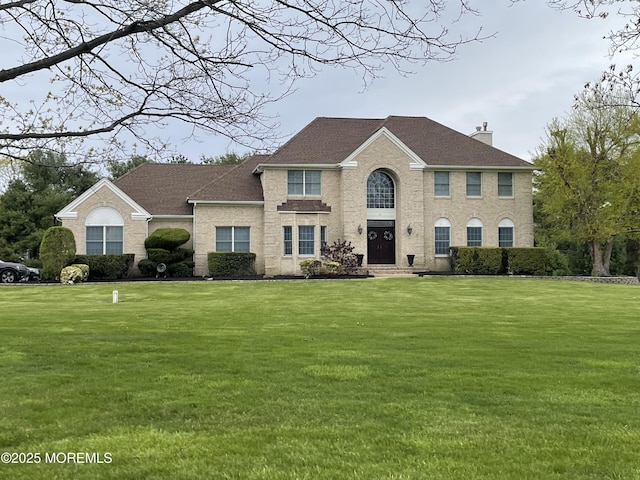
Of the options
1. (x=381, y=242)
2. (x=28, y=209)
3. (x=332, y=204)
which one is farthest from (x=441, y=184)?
(x=28, y=209)

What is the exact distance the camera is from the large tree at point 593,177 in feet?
119

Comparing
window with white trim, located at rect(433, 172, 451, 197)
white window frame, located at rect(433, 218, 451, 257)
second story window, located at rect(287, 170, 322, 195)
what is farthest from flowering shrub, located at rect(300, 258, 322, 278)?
window with white trim, located at rect(433, 172, 451, 197)

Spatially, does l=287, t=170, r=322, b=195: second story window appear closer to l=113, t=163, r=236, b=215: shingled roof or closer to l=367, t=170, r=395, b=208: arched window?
l=367, t=170, r=395, b=208: arched window

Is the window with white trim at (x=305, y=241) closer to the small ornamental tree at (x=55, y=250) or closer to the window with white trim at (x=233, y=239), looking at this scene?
the window with white trim at (x=233, y=239)

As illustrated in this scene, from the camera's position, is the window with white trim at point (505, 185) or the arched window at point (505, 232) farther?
the window with white trim at point (505, 185)

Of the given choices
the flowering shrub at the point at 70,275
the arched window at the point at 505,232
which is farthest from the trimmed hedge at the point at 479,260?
the flowering shrub at the point at 70,275

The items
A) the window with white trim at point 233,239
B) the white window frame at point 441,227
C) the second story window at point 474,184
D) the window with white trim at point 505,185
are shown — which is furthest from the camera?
the window with white trim at point 505,185

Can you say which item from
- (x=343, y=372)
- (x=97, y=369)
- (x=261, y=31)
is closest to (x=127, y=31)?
(x=261, y=31)

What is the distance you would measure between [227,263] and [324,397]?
87.3 ft

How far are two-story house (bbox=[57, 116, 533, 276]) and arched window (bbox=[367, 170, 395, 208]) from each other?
0.06 meters

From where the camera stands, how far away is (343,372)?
25.7ft

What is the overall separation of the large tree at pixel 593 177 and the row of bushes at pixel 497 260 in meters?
5.24

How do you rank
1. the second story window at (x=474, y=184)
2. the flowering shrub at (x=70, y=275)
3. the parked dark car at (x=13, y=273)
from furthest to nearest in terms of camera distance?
the second story window at (x=474, y=184) → the parked dark car at (x=13, y=273) → the flowering shrub at (x=70, y=275)

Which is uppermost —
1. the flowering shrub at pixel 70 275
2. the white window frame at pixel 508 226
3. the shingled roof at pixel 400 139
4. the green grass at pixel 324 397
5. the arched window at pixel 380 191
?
the shingled roof at pixel 400 139
